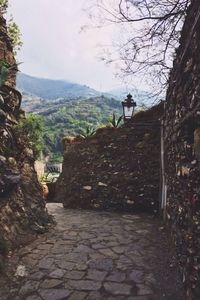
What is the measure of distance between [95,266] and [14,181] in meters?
1.78

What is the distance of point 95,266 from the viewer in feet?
14.1

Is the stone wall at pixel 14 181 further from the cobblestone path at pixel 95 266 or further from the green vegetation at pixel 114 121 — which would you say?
the green vegetation at pixel 114 121

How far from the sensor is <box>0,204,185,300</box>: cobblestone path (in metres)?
3.53

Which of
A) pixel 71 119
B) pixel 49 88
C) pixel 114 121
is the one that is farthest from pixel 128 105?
pixel 49 88

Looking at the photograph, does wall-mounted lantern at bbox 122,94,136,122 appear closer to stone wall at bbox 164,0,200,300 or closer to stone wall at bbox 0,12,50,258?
stone wall at bbox 0,12,50,258

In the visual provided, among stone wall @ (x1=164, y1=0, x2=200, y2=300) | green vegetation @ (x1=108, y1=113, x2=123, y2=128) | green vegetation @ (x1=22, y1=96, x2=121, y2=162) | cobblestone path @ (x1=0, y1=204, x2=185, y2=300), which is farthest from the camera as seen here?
green vegetation @ (x1=22, y1=96, x2=121, y2=162)

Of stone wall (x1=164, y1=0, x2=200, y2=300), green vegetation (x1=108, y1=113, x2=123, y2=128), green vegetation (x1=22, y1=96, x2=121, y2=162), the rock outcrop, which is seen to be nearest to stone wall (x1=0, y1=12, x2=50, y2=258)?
the rock outcrop

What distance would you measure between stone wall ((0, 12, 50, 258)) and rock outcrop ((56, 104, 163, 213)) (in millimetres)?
2062

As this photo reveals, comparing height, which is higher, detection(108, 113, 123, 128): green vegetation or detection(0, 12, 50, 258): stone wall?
detection(108, 113, 123, 128): green vegetation

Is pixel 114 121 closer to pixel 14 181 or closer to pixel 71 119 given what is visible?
pixel 14 181

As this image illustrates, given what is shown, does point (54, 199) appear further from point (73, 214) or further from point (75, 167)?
point (73, 214)

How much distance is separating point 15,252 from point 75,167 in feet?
16.2

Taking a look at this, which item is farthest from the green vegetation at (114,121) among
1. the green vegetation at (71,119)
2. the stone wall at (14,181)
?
the green vegetation at (71,119)

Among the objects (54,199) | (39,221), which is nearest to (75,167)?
(54,199)
